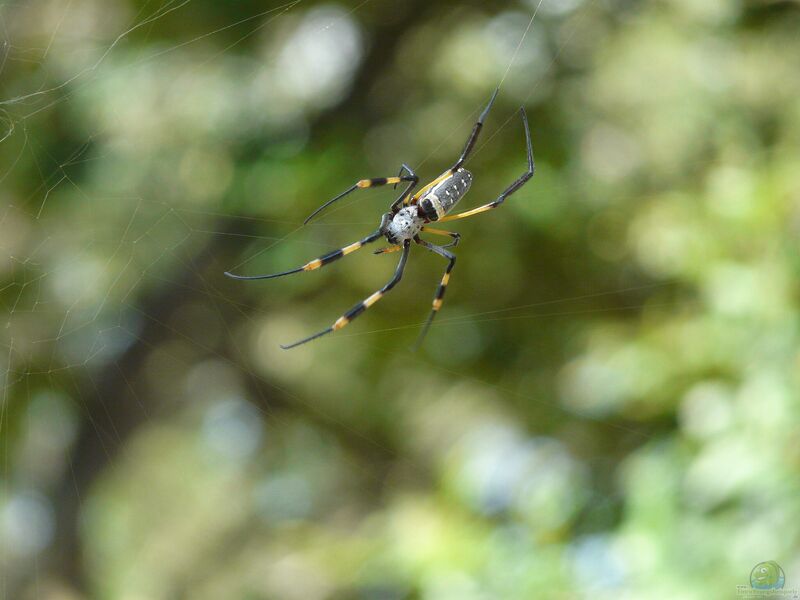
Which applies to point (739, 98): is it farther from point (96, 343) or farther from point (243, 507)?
point (243, 507)

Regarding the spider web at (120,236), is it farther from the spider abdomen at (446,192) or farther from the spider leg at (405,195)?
the spider abdomen at (446,192)

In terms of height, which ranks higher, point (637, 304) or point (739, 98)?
point (739, 98)

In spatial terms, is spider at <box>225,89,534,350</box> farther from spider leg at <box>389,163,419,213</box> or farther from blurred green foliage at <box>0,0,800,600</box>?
blurred green foliage at <box>0,0,800,600</box>

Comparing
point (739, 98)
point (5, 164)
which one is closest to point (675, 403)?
point (739, 98)

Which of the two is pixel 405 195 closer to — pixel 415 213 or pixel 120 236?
pixel 415 213

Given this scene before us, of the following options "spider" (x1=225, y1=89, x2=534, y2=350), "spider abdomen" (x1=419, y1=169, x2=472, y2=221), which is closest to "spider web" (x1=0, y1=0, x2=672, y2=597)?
"spider" (x1=225, y1=89, x2=534, y2=350)

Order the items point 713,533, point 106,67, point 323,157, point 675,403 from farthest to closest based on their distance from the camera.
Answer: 1. point 323,157
2. point 106,67
3. point 675,403
4. point 713,533
